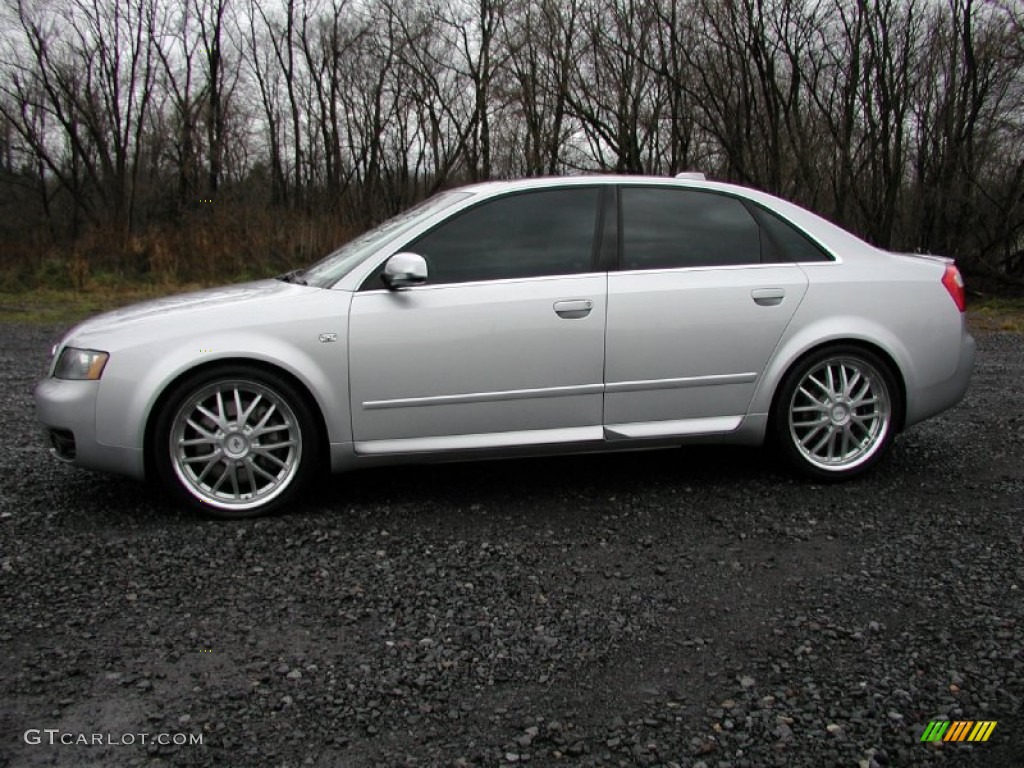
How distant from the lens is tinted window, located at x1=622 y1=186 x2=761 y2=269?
4609 mm

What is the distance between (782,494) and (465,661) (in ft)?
7.64

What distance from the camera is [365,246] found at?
4.67 meters

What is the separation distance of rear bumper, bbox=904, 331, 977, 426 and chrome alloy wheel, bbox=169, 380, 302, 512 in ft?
10.3

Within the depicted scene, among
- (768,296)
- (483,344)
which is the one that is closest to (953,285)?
(768,296)

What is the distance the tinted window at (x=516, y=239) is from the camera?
4.41 m

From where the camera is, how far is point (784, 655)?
113 inches

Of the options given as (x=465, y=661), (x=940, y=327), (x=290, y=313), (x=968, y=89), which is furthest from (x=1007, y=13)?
(x=465, y=661)

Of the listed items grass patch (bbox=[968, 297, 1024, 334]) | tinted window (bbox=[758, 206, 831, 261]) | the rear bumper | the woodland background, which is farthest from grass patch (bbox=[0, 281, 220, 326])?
grass patch (bbox=[968, 297, 1024, 334])

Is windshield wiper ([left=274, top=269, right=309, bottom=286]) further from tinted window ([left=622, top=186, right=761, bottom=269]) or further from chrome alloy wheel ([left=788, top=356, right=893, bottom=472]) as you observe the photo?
chrome alloy wheel ([left=788, top=356, right=893, bottom=472])

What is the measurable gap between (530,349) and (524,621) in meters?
1.54

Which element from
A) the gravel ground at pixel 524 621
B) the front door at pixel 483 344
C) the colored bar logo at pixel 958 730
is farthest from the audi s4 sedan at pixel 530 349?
the colored bar logo at pixel 958 730

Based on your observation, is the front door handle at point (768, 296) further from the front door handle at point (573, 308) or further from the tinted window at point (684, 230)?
the front door handle at point (573, 308)

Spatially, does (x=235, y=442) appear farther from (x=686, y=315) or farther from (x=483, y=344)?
(x=686, y=315)

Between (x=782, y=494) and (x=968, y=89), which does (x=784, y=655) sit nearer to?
(x=782, y=494)
